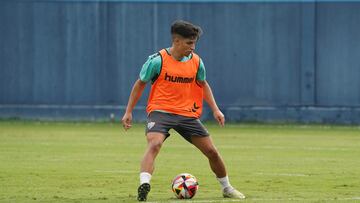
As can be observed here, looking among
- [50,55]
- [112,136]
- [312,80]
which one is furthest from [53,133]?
[312,80]

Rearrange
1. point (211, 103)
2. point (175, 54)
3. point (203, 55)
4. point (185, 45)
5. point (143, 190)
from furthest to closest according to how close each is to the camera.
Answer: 1. point (203, 55)
2. point (211, 103)
3. point (175, 54)
4. point (185, 45)
5. point (143, 190)

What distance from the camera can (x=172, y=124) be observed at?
520 inches


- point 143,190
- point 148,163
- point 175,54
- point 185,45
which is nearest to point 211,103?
point 175,54

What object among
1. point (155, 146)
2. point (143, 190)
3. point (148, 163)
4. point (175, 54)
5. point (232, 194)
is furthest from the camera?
point (232, 194)

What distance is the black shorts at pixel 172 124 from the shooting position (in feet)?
43.1

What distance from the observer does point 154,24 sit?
33.9 metres

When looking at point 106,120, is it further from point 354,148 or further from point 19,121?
point 354,148

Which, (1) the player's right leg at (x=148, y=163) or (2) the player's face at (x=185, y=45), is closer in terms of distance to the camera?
(1) the player's right leg at (x=148, y=163)

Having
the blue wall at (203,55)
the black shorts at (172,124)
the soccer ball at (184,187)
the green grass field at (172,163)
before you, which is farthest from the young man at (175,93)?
the blue wall at (203,55)

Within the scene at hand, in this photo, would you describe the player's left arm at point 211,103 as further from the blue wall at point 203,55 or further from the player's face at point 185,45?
the blue wall at point 203,55

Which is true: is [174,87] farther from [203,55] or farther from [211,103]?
[203,55]

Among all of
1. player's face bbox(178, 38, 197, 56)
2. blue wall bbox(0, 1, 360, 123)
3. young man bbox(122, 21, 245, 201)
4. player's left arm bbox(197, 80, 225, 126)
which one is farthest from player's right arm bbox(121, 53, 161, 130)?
blue wall bbox(0, 1, 360, 123)

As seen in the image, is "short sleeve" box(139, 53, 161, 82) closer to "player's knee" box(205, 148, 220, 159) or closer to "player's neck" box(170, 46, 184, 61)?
"player's neck" box(170, 46, 184, 61)

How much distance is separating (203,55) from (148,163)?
2102 cm
